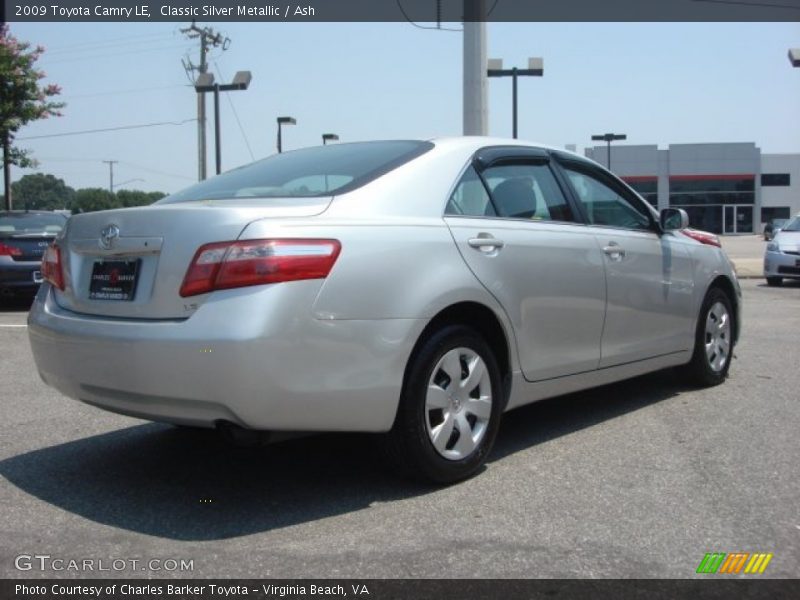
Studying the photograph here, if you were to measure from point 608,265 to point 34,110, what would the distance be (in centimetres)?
1618

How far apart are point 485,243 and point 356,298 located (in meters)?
0.87

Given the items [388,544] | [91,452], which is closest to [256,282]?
[388,544]

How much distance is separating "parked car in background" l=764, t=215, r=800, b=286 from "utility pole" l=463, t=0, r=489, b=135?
6.07 meters

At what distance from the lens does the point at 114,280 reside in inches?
138

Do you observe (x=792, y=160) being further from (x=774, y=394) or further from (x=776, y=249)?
(x=774, y=394)

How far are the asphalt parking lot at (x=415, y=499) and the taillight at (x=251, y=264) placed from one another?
983mm

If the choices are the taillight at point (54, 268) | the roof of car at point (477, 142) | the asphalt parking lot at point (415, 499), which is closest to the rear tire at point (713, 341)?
the asphalt parking lot at point (415, 499)

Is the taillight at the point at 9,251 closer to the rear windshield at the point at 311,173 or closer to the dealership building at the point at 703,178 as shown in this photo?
the rear windshield at the point at 311,173

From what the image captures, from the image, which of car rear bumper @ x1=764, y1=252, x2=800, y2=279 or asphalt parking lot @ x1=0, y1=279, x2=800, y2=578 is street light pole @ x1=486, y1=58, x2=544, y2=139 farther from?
asphalt parking lot @ x1=0, y1=279, x2=800, y2=578

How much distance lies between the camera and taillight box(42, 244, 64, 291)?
382 cm

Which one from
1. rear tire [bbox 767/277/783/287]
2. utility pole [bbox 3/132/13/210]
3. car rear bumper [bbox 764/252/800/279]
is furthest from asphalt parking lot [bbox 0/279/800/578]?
utility pole [bbox 3/132/13/210]

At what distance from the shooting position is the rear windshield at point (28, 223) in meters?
11.2
